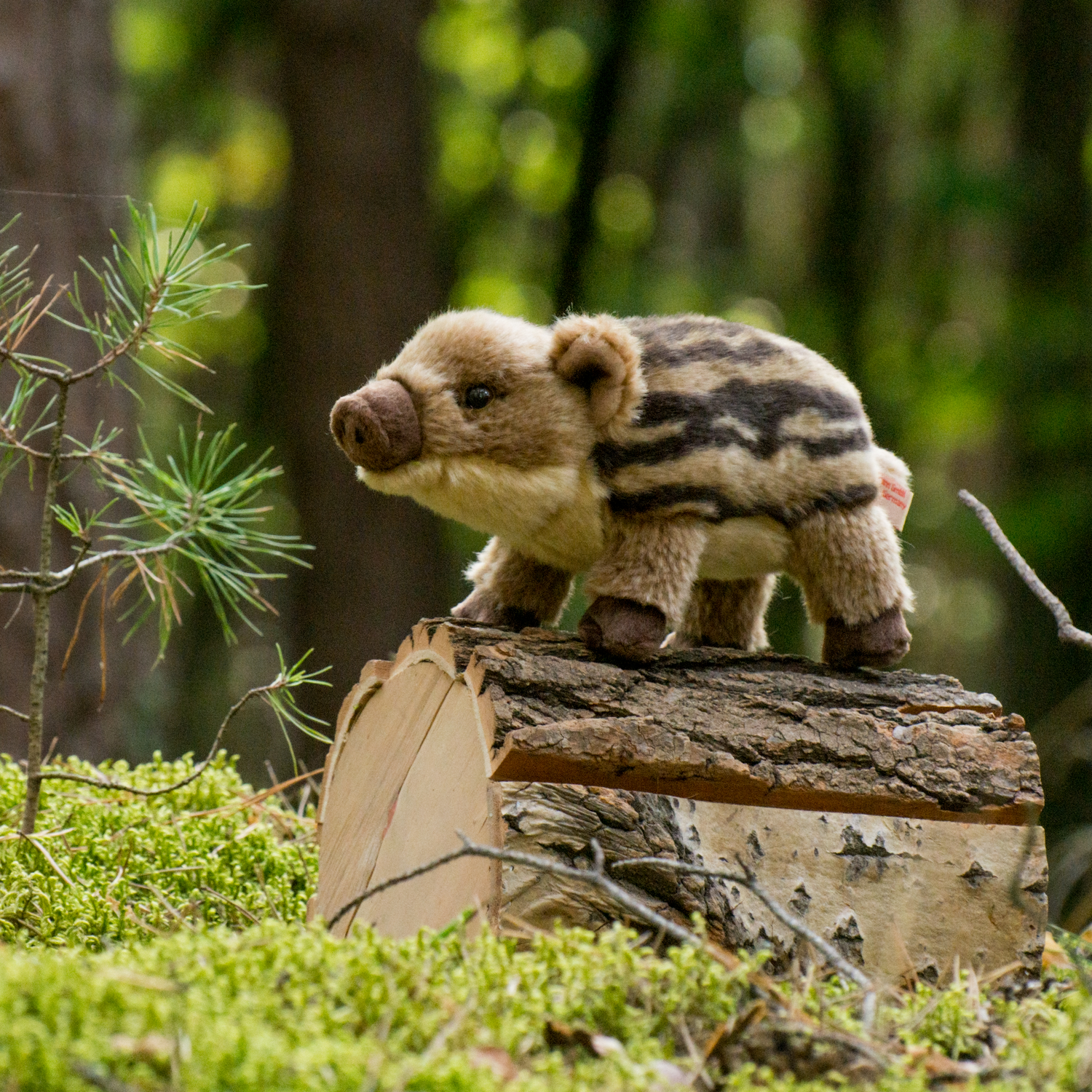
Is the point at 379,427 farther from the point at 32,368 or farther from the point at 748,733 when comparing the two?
the point at 748,733

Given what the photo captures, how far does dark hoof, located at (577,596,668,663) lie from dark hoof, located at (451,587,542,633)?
352 millimetres

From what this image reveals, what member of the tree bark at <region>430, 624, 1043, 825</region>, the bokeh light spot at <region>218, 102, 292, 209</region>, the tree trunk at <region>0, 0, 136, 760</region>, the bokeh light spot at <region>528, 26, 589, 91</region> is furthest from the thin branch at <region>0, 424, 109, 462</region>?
the bokeh light spot at <region>218, 102, 292, 209</region>

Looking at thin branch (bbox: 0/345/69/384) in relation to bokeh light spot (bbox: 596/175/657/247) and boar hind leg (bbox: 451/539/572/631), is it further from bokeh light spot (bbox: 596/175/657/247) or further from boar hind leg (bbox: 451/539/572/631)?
bokeh light spot (bbox: 596/175/657/247)

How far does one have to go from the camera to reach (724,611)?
2.81 m

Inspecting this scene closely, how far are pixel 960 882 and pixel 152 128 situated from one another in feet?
29.6

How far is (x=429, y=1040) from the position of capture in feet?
4.73

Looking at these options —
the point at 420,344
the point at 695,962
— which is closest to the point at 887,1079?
the point at 695,962

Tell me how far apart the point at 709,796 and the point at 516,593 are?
0.70m

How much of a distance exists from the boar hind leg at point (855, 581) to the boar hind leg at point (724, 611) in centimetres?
25

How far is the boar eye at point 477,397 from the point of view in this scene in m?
2.34

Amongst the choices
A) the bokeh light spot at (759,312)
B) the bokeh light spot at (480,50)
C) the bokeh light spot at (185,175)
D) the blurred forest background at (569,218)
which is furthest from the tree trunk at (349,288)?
the bokeh light spot at (185,175)

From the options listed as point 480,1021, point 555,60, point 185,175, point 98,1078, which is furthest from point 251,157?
point 98,1078

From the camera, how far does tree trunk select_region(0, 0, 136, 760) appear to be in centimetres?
416

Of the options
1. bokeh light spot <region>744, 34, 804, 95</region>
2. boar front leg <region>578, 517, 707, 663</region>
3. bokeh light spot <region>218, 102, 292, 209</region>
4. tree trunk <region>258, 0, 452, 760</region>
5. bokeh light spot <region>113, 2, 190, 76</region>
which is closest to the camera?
boar front leg <region>578, 517, 707, 663</region>
